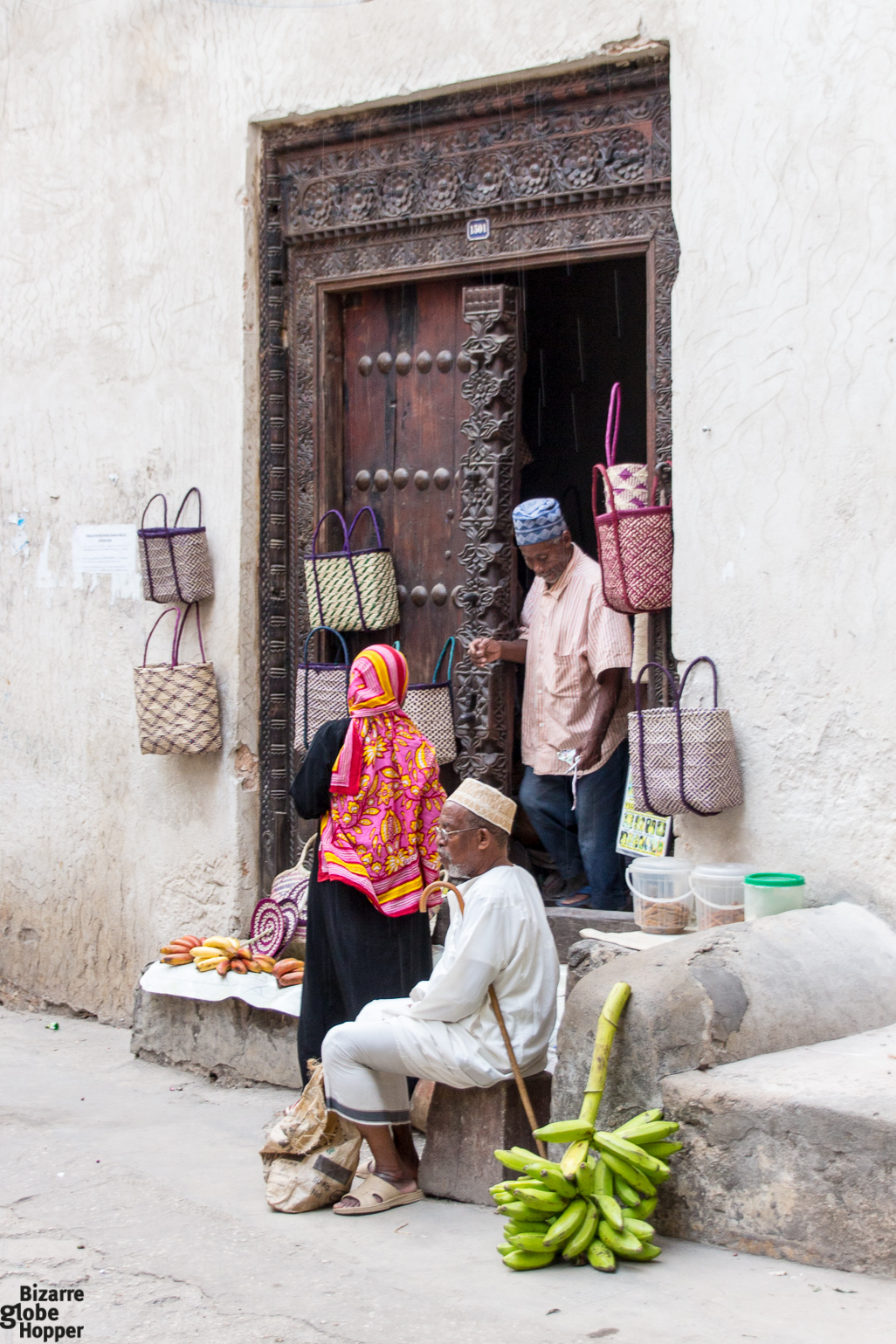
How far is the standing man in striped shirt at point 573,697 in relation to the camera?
5.10 metres

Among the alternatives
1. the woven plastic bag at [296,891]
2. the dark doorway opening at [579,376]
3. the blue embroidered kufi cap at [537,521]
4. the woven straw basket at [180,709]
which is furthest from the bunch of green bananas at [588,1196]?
the dark doorway opening at [579,376]

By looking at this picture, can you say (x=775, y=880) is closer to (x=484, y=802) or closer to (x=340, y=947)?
(x=484, y=802)

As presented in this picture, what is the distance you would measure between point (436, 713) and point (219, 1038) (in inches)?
54.4

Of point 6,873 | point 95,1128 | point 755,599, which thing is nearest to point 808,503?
point 755,599

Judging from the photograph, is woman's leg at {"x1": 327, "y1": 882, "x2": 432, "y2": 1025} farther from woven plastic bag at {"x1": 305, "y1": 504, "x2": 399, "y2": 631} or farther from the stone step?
woven plastic bag at {"x1": 305, "y1": 504, "x2": 399, "y2": 631}

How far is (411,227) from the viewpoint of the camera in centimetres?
547

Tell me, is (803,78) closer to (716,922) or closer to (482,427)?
(482,427)

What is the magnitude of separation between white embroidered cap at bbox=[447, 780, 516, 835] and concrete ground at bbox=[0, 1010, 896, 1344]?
0.99 metres

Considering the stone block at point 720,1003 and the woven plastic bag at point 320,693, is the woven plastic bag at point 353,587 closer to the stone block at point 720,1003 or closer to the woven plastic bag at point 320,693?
the woven plastic bag at point 320,693

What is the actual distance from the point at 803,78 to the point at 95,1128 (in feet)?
12.7

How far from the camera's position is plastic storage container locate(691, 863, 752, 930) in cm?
432

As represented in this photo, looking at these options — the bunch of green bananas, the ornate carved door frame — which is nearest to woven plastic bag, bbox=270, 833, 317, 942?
the ornate carved door frame

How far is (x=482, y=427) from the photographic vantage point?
527cm

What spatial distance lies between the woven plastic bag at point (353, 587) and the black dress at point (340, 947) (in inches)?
43.9
